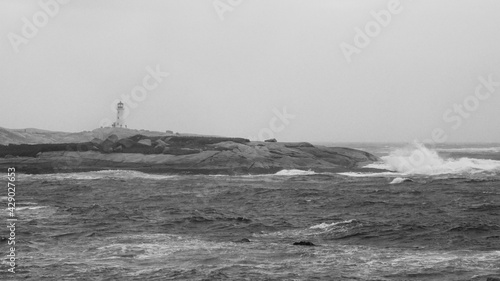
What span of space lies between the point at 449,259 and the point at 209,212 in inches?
614

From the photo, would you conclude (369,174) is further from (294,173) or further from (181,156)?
(181,156)

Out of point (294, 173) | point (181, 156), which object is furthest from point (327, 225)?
point (181, 156)

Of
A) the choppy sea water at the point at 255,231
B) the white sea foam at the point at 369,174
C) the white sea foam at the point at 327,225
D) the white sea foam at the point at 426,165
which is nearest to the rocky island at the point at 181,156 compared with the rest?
the white sea foam at the point at 369,174

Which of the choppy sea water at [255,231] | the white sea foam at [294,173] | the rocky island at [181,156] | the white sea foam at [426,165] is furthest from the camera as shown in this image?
the white sea foam at [426,165]

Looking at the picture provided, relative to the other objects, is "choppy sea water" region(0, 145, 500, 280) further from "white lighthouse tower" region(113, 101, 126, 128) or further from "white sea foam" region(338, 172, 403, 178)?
"white lighthouse tower" region(113, 101, 126, 128)

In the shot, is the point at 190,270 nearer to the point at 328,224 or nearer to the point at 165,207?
the point at 328,224

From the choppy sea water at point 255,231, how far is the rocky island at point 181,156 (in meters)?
16.4

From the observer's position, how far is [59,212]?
34.9 meters

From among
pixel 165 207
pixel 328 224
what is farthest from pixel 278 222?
pixel 165 207

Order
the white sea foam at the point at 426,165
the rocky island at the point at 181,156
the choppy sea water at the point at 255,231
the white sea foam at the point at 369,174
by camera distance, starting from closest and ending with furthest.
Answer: the choppy sea water at the point at 255,231, the white sea foam at the point at 369,174, the rocky island at the point at 181,156, the white sea foam at the point at 426,165

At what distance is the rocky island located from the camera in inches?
2704

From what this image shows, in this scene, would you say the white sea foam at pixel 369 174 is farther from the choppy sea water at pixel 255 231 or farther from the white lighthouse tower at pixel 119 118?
the white lighthouse tower at pixel 119 118

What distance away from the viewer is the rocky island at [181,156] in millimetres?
68688

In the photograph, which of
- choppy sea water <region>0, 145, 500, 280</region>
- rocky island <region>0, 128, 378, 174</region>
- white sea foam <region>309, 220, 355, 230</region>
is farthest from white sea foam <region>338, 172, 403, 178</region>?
white sea foam <region>309, 220, 355, 230</region>
